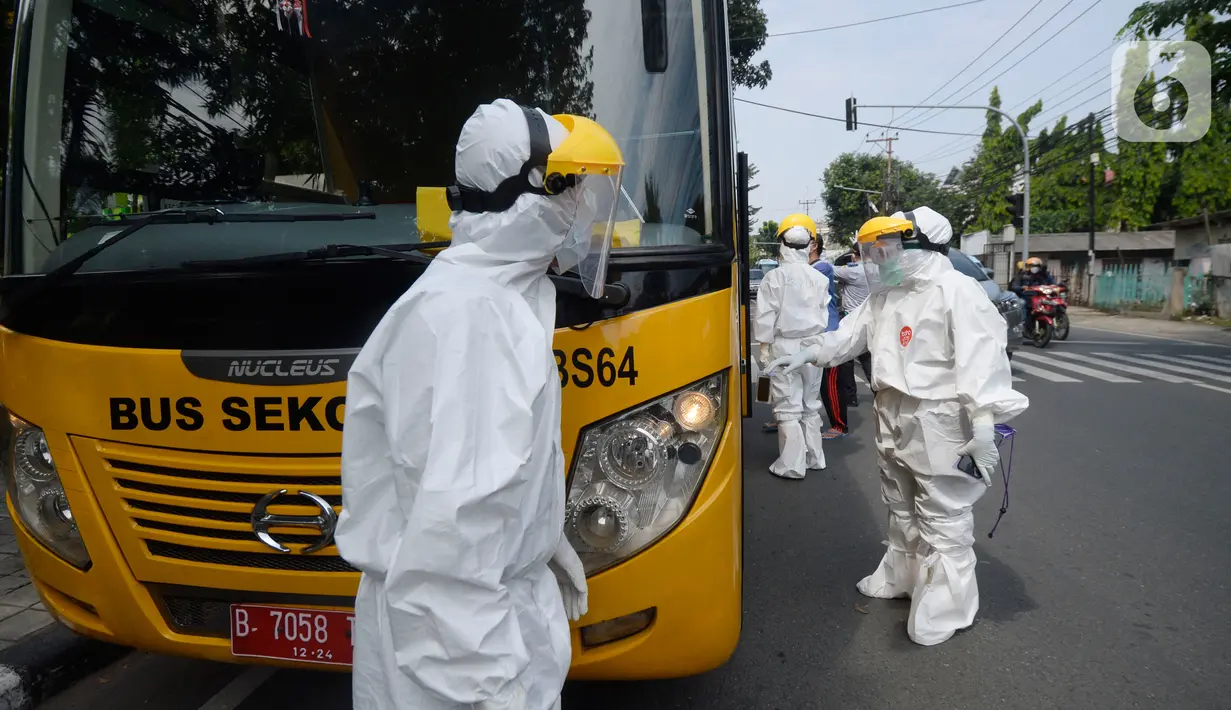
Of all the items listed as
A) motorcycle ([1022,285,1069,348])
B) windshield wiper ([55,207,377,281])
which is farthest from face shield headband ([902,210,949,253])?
motorcycle ([1022,285,1069,348])

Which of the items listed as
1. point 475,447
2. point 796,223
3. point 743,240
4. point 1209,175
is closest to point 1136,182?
point 1209,175

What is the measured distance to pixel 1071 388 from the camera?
1022 centimetres

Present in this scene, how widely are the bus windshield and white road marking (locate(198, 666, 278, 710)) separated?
158 cm

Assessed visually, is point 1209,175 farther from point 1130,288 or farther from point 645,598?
point 645,598

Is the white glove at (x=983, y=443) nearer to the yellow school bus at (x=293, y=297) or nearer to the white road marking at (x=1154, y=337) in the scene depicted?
the yellow school bus at (x=293, y=297)

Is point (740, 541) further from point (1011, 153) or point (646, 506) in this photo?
point (1011, 153)

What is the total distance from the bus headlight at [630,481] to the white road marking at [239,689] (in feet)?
5.41

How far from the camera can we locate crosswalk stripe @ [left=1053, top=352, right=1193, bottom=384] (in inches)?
429

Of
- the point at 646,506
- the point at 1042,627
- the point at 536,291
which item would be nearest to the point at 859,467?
the point at 1042,627

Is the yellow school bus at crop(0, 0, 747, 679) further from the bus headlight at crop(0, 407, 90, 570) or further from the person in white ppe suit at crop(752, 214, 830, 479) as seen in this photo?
the person in white ppe suit at crop(752, 214, 830, 479)

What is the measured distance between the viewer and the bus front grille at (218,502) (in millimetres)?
2148

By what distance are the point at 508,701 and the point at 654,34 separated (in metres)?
1.85

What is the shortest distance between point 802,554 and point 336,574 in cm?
295

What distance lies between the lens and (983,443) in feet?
10.5
